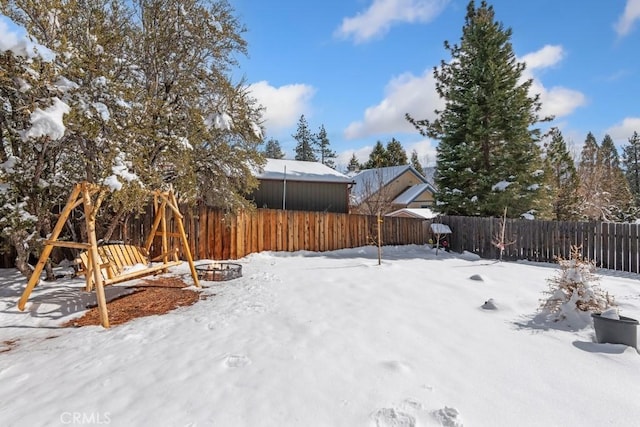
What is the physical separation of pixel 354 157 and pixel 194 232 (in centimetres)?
3812

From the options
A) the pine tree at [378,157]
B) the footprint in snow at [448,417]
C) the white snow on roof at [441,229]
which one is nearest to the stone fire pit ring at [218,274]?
the footprint in snow at [448,417]

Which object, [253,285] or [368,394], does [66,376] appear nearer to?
[368,394]

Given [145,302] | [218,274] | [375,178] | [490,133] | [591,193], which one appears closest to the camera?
[145,302]

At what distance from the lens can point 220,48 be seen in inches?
331

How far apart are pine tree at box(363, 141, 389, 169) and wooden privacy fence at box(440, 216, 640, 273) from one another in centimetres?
2217

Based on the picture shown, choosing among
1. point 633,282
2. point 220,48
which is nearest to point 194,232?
point 220,48

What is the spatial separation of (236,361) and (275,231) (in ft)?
26.7

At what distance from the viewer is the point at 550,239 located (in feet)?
35.2

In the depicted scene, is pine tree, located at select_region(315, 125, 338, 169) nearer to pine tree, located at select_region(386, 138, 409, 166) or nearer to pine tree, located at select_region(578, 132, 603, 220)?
pine tree, located at select_region(386, 138, 409, 166)

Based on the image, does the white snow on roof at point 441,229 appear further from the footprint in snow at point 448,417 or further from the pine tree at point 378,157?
the pine tree at point 378,157

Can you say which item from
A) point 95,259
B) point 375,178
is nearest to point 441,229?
point 95,259

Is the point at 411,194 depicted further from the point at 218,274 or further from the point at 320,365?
the point at 320,365

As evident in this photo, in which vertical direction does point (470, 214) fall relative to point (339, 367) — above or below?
above

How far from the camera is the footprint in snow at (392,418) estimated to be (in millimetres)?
2334
